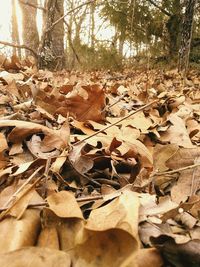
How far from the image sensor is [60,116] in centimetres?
123

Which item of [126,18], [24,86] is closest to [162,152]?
[24,86]

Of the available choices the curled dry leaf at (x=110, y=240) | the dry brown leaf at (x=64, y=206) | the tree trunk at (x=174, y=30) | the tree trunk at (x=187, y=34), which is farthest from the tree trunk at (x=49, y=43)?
the curled dry leaf at (x=110, y=240)

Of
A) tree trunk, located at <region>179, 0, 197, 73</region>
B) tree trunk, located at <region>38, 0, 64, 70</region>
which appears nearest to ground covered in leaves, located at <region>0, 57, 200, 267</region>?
tree trunk, located at <region>38, 0, 64, 70</region>

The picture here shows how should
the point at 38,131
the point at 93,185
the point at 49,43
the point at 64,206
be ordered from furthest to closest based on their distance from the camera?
1. the point at 49,43
2. the point at 38,131
3. the point at 93,185
4. the point at 64,206

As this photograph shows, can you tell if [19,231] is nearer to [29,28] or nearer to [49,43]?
[49,43]

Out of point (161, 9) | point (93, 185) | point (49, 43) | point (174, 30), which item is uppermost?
point (161, 9)

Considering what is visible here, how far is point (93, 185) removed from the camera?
87cm

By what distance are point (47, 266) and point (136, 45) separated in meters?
5.42


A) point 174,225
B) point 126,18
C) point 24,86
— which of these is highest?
point 126,18

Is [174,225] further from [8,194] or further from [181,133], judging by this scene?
[181,133]

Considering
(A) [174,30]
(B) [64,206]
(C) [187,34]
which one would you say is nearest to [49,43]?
(C) [187,34]

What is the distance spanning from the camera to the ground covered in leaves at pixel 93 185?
0.54 m

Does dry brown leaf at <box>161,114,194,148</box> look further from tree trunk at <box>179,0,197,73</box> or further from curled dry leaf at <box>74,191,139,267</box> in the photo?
tree trunk at <box>179,0,197,73</box>

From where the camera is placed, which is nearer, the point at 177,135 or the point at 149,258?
the point at 149,258
